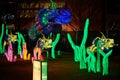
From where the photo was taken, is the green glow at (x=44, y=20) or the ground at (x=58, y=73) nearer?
the ground at (x=58, y=73)

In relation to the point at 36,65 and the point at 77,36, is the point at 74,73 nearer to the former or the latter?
the point at 36,65

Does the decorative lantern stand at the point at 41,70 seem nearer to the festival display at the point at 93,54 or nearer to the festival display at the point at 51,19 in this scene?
the festival display at the point at 93,54

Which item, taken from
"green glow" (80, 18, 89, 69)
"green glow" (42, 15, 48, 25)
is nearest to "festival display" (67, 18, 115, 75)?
"green glow" (80, 18, 89, 69)

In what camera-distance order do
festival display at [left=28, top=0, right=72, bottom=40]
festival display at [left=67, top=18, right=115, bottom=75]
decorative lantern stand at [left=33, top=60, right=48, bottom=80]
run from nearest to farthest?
decorative lantern stand at [left=33, top=60, right=48, bottom=80] < festival display at [left=67, top=18, right=115, bottom=75] < festival display at [left=28, top=0, right=72, bottom=40]

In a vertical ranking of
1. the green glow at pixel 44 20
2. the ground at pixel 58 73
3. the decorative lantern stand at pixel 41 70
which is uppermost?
the green glow at pixel 44 20

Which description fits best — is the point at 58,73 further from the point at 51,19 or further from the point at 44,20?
the point at 44,20

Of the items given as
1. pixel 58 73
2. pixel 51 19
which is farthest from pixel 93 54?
pixel 51 19

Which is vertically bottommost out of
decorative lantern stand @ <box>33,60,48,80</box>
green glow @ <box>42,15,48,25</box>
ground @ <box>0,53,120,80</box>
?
ground @ <box>0,53,120,80</box>

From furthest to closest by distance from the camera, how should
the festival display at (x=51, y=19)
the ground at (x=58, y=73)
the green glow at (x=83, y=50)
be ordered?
the festival display at (x=51, y=19) → the green glow at (x=83, y=50) → the ground at (x=58, y=73)

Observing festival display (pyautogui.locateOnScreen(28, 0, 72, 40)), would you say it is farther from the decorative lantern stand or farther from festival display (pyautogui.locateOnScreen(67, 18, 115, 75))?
the decorative lantern stand

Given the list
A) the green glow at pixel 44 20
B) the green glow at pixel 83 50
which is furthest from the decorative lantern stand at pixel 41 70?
the green glow at pixel 44 20

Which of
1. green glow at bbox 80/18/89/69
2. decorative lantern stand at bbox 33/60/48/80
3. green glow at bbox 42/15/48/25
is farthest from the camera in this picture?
green glow at bbox 42/15/48/25

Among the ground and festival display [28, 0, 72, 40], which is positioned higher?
festival display [28, 0, 72, 40]

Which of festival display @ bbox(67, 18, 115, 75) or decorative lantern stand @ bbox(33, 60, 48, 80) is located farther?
festival display @ bbox(67, 18, 115, 75)
